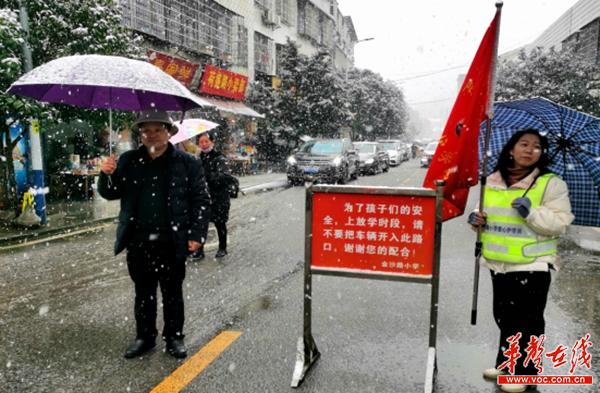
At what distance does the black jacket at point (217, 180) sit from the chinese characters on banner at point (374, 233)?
11.4 ft

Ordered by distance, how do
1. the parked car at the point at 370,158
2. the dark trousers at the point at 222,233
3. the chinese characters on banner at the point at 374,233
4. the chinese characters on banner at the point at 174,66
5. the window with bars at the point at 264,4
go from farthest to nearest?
1. the window with bars at the point at 264,4
2. the parked car at the point at 370,158
3. the chinese characters on banner at the point at 174,66
4. the dark trousers at the point at 222,233
5. the chinese characters on banner at the point at 374,233

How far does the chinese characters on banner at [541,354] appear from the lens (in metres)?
3.32

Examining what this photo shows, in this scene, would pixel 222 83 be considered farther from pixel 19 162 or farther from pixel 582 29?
pixel 582 29

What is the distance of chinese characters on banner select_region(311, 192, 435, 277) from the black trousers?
111cm

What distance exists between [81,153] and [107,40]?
23.5 feet

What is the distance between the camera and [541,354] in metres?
3.50

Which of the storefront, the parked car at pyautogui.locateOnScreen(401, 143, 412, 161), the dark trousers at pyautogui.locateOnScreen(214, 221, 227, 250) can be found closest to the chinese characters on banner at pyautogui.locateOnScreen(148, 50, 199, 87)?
the storefront

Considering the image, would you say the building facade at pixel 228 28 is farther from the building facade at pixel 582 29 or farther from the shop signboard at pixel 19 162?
the building facade at pixel 582 29

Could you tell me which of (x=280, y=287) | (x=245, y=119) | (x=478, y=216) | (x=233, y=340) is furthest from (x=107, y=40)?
(x=245, y=119)

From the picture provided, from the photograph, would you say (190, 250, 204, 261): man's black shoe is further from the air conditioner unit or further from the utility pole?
the air conditioner unit

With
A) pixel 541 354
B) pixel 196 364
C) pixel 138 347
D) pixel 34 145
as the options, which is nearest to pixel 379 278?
pixel 541 354

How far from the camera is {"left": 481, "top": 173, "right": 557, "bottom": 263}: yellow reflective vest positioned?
3180 millimetres

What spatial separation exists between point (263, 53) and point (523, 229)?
26979mm

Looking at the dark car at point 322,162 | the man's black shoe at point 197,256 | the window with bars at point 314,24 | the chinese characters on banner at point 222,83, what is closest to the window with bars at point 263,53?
the chinese characters on banner at point 222,83
